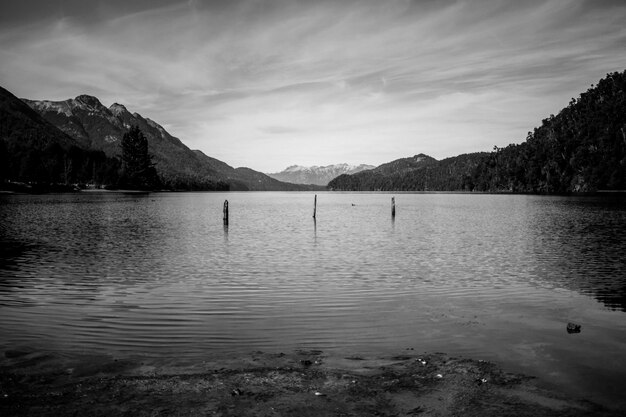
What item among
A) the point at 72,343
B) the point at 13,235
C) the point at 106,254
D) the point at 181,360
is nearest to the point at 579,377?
the point at 181,360

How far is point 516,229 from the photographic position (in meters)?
51.6

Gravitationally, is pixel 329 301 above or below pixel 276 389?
below

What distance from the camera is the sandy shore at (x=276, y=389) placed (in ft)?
26.3

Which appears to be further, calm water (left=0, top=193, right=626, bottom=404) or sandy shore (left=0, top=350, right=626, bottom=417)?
calm water (left=0, top=193, right=626, bottom=404)

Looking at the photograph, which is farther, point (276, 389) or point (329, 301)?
point (329, 301)

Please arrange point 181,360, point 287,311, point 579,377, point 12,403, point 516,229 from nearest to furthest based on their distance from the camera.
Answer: point 12,403 < point 579,377 < point 181,360 < point 287,311 < point 516,229

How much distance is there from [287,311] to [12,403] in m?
9.20

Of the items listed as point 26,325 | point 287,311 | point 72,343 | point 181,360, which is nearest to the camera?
point 181,360

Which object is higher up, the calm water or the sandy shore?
the sandy shore

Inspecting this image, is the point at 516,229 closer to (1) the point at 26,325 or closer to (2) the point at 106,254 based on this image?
(2) the point at 106,254

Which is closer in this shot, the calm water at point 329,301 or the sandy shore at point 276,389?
the sandy shore at point 276,389

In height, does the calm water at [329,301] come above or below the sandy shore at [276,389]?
below

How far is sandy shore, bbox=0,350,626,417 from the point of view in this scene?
8016 millimetres

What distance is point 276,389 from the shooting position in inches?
352
